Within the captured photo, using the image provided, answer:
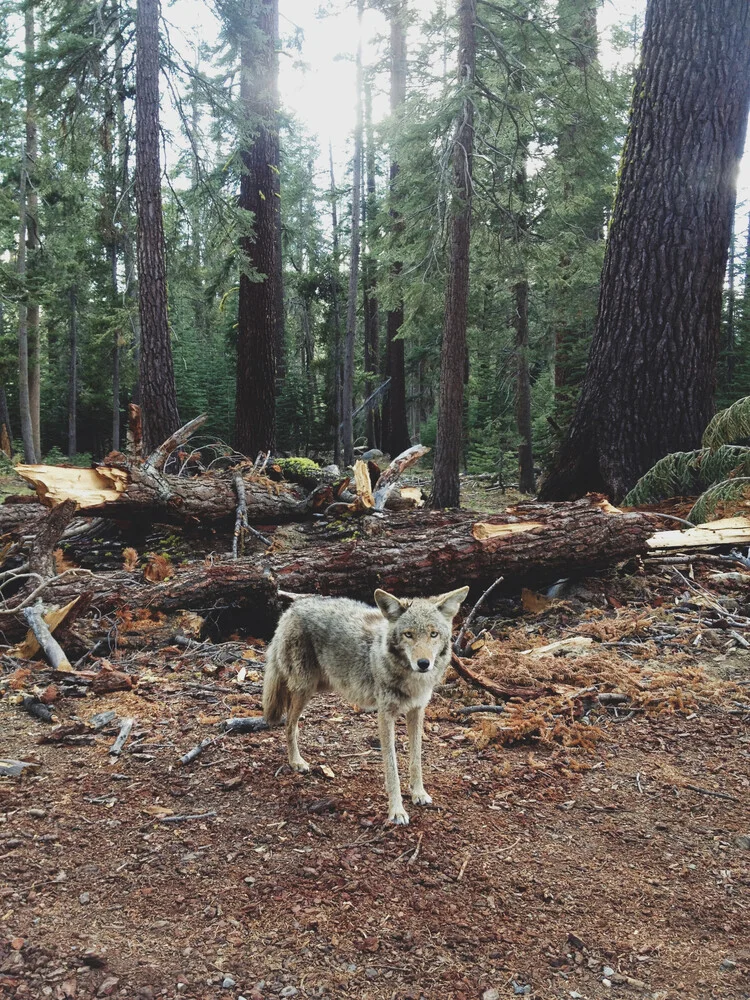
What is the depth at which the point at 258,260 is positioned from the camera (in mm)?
13859

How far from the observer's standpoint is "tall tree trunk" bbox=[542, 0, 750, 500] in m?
8.20

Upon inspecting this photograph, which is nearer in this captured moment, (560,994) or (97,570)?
(560,994)

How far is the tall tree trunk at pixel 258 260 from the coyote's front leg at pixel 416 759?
10.1 metres

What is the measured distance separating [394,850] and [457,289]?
1048 cm

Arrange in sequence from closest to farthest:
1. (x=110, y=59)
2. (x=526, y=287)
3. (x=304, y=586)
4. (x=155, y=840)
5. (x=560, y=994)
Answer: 1. (x=560, y=994)
2. (x=155, y=840)
3. (x=304, y=586)
4. (x=110, y=59)
5. (x=526, y=287)

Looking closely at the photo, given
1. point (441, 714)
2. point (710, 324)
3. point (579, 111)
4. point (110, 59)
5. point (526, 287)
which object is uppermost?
point (110, 59)

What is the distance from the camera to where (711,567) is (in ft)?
22.3

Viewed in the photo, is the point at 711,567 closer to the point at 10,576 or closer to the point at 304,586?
the point at 304,586

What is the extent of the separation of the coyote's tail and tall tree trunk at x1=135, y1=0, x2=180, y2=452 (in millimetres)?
8226

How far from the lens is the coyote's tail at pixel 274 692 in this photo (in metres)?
3.94

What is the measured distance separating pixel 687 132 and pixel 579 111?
208 inches

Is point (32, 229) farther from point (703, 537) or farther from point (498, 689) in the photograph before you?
point (498, 689)

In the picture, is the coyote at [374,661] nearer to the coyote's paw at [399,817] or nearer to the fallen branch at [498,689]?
the coyote's paw at [399,817]

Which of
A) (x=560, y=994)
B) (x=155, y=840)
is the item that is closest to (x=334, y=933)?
(x=560, y=994)
